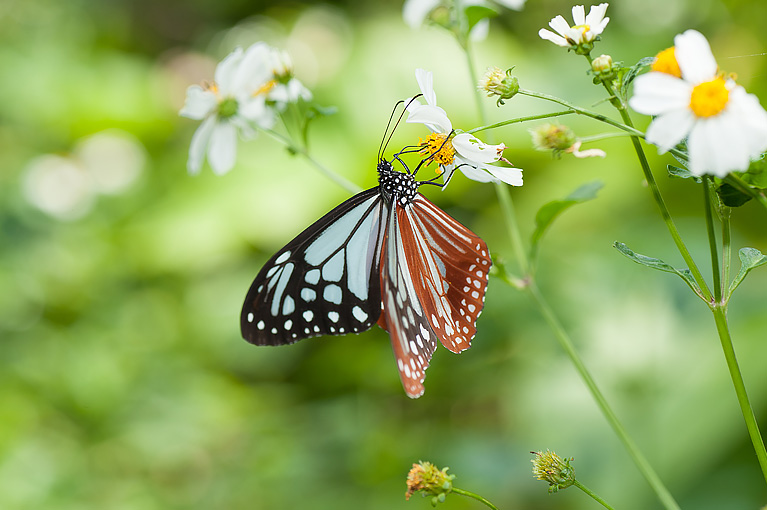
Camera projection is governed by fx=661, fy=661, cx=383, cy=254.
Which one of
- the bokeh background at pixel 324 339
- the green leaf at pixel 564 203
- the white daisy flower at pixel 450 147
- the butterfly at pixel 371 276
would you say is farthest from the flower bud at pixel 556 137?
the bokeh background at pixel 324 339

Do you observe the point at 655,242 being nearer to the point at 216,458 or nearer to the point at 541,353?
the point at 541,353

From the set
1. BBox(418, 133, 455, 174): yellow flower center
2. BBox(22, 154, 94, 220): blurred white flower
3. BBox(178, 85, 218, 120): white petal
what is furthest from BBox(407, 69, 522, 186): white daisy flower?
BBox(22, 154, 94, 220): blurred white flower

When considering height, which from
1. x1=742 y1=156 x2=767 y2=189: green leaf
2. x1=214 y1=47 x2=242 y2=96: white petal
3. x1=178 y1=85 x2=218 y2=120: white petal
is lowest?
x1=742 y1=156 x2=767 y2=189: green leaf

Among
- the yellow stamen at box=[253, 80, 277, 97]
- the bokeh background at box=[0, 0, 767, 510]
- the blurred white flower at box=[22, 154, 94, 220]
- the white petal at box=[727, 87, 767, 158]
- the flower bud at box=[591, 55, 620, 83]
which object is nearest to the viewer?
the white petal at box=[727, 87, 767, 158]

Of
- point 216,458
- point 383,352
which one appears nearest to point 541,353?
point 383,352

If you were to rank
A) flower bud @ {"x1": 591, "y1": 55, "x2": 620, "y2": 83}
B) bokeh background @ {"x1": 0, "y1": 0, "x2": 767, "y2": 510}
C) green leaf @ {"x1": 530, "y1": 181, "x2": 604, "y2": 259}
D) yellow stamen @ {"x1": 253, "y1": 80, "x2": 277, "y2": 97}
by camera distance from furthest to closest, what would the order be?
bokeh background @ {"x1": 0, "y1": 0, "x2": 767, "y2": 510} < yellow stamen @ {"x1": 253, "y1": 80, "x2": 277, "y2": 97} < green leaf @ {"x1": 530, "y1": 181, "x2": 604, "y2": 259} < flower bud @ {"x1": 591, "y1": 55, "x2": 620, "y2": 83}

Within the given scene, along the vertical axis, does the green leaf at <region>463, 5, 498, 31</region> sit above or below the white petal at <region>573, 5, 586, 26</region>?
above

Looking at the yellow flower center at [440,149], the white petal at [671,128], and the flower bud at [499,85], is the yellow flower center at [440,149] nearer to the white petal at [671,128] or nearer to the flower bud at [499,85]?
the flower bud at [499,85]

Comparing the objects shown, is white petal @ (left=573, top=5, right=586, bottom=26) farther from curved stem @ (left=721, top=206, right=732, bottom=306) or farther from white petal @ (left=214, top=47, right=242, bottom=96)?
white petal @ (left=214, top=47, right=242, bottom=96)
